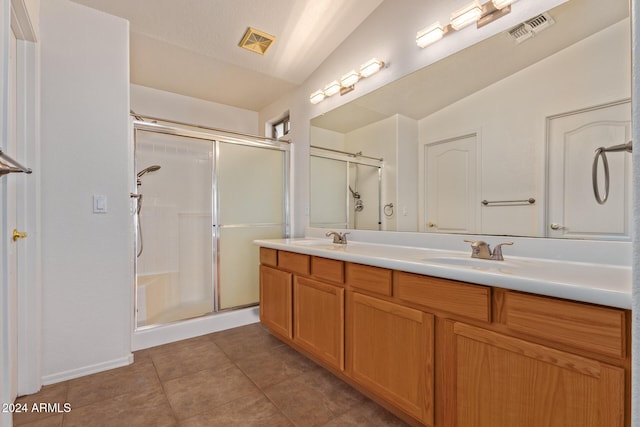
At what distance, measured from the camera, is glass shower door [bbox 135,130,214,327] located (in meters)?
2.64

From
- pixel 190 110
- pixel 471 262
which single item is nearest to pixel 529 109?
pixel 471 262

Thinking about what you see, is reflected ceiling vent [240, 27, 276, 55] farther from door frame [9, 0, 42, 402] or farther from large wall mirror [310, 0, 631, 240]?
door frame [9, 0, 42, 402]

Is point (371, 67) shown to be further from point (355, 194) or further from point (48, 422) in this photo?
point (48, 422)

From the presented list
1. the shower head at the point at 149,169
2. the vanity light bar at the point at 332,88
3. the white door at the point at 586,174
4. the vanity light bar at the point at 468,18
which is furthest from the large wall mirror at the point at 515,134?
the shower head at the point at 149,169

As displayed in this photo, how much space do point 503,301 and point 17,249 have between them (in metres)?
2.38

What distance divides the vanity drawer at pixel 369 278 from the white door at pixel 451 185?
55 centimetres

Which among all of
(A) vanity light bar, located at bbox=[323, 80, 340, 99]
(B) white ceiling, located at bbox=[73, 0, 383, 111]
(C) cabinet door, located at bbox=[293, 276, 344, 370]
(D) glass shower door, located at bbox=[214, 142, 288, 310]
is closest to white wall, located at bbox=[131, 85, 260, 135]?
(B) white ceiling, located at bbox=[73, 0, 383, 111]

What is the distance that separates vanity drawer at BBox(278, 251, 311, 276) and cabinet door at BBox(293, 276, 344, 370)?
0.07 metres

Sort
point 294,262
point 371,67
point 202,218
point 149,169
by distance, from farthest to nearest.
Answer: point 202,218
point 149,169
point 371,67
point 294,262

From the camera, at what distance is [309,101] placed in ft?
9.25

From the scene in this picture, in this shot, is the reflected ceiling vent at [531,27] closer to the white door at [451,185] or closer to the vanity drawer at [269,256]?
the white door at [451,185]

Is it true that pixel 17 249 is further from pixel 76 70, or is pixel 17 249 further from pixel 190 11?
pixel 190 11

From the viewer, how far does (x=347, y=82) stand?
2354 mm

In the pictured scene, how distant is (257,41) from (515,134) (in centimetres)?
207
